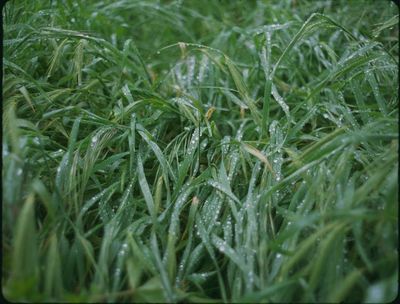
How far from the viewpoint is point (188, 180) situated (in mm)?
1311

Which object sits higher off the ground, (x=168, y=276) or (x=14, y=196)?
(x=14, y=196)

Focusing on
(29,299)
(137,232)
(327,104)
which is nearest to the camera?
(29,299)

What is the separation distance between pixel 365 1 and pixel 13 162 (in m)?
1.67

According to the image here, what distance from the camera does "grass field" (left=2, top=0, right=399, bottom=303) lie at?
0.95m

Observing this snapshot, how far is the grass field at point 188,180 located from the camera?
947mm

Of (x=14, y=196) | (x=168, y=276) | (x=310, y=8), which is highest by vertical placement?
(x=310, y=8)

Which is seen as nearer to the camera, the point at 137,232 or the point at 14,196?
the point at 14,196

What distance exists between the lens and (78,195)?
1183 mm

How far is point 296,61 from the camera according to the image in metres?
1.89

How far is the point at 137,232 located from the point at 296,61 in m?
1.11

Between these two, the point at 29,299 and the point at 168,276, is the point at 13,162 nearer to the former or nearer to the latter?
the point at 29,299

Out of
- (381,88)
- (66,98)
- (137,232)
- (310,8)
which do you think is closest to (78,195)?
(137,232)

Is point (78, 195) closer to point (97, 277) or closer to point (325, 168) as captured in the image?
point (97, 277)

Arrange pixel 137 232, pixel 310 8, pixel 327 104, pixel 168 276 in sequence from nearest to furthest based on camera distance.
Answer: pixel 168 276
pixel 137 232
pixel 327 104
pixel 310 8
